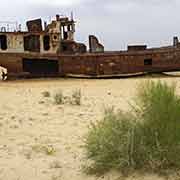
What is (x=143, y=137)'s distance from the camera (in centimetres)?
459

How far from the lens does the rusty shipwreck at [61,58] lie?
2030 cm

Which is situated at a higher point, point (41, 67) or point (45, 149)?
point (41, 67)

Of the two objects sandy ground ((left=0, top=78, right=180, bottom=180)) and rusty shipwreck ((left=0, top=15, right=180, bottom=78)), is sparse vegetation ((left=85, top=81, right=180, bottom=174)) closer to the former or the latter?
sandy ground ((left=0, top=78, right=180, bottom=180))

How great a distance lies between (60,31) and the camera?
21484 mm

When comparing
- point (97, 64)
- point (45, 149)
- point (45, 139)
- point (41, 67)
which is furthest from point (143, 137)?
point (41, 67)

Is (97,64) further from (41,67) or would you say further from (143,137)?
(143,137)

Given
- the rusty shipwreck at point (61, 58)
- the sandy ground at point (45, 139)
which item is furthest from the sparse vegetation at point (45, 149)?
the rusty shipwreck at point (61, 58)

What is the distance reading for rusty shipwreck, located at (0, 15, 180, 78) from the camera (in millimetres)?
20297

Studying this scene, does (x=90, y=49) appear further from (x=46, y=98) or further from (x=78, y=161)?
(x=78, y=161)

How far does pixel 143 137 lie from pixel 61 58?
16192 mm

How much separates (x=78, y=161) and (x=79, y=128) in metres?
1.91

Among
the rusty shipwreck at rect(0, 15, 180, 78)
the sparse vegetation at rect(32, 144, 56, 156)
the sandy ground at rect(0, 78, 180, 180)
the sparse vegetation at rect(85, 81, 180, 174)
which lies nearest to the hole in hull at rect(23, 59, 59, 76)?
the rusty shipwreck at rect(0, 15, 180, 78)

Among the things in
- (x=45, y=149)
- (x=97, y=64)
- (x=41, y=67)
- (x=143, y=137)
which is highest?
(x=97, y=64)

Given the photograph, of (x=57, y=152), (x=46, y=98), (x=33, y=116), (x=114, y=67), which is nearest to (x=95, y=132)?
(x=57, y=152)
